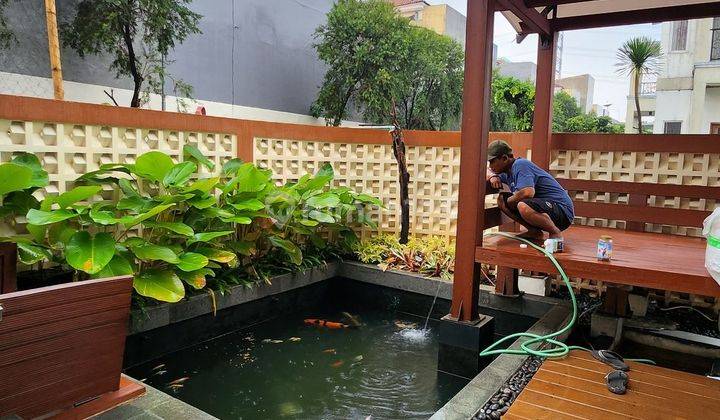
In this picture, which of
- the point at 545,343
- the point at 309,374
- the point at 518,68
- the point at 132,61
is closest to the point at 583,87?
the point at 518,68

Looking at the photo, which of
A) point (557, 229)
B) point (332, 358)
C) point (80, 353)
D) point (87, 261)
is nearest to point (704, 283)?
point (557, 229)

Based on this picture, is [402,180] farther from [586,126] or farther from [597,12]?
[586,126]

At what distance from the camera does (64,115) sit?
11.7ft

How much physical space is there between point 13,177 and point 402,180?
3748mm

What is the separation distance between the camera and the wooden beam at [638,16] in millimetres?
3986

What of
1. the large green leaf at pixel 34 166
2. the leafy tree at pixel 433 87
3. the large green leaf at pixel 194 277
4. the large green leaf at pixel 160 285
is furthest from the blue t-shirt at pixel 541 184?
the leafy tree at pixel 433 87

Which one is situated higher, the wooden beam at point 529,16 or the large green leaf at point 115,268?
the wooden beam at point 529,16

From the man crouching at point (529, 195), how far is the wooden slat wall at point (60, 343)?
2502 millimetres

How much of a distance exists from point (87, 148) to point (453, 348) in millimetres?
3127

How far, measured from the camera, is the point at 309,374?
11.1ft

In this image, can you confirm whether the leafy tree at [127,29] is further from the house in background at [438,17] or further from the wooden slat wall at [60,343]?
the house in background at [438,17]

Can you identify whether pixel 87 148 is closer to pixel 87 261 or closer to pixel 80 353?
pixel 87 261

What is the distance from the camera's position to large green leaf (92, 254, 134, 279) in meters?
3.01

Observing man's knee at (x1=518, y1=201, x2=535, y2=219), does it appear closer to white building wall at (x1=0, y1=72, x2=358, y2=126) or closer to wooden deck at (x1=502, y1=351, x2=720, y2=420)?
wooden deck at (x1=502, y1=351, x2=720, y2=420)
